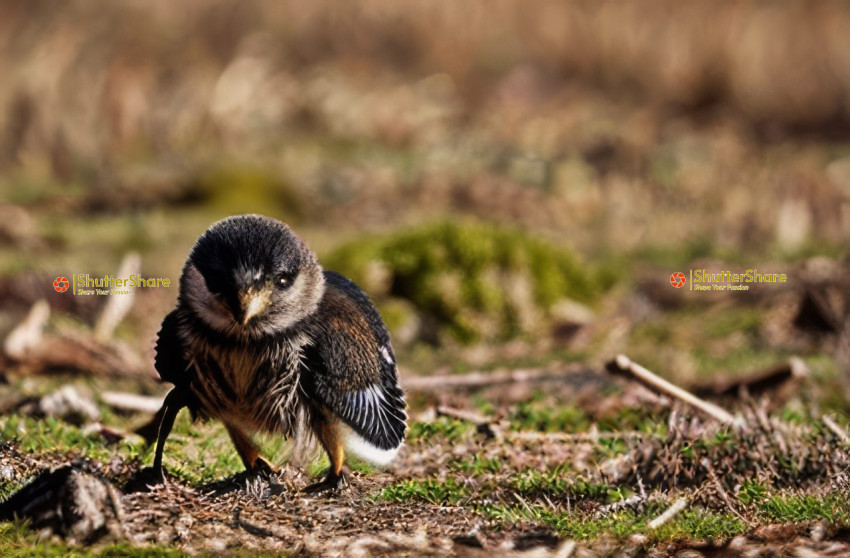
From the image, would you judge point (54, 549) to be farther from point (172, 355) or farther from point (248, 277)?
point (248, 277)

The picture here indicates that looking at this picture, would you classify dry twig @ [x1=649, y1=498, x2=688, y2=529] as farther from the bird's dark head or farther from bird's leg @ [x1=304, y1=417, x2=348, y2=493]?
the bird's dark head

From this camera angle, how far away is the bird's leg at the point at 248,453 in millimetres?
4211

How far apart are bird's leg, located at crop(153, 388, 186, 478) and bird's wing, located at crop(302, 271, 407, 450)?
1.75 ft

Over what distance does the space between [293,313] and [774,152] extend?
45.6 feet

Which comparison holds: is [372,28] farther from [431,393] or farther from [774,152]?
[431,393]

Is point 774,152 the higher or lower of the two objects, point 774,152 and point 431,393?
the higher

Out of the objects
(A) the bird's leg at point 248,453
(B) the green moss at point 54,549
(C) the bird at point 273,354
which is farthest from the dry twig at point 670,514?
(B) the green moss at point 54,549

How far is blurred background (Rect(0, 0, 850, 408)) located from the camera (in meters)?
9.33

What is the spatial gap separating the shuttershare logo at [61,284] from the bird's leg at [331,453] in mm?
5784

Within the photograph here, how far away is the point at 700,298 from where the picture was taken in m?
10.3

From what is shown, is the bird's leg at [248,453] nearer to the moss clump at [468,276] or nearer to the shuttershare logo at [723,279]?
the moss clump at [468,276]

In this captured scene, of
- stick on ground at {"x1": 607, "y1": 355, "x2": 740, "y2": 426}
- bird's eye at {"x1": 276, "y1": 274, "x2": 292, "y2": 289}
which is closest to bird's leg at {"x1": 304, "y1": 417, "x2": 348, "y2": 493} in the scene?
bird's eye at {"x1": 276, "y1": 274, "x2": 292, "y2": 289}

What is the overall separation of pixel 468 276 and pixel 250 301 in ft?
19.7

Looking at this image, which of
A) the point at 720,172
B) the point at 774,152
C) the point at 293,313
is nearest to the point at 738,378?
the point at 293,313
